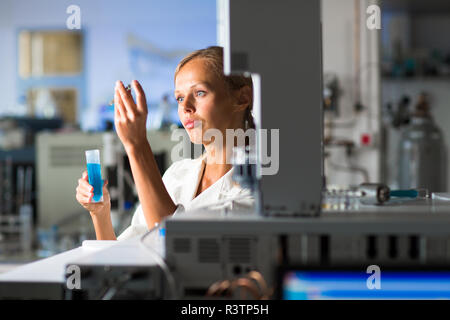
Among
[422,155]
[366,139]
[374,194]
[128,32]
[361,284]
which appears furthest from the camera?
[128,32]

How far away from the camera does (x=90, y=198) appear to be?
127 centimetres

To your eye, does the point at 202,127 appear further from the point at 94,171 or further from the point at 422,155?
the point at 422,155

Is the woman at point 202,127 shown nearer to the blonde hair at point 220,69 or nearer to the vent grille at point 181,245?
the blonde hair at point 220,69

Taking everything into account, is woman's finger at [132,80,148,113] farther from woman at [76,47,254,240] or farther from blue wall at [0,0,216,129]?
blue wall at [0,0,216,129]

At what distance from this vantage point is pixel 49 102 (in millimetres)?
5867

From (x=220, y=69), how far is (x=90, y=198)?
0.45 meters

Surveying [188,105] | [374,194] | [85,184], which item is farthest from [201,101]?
[374,194]

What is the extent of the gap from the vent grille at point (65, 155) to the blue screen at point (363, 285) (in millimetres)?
3178

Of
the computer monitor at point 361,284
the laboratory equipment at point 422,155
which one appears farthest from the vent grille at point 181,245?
the laboratory equipment at point 422,155

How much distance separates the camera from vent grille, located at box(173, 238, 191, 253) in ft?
2.46

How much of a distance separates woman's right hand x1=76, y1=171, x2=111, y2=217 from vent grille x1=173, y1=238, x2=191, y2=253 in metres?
0.56

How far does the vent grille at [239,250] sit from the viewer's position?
2.42ft

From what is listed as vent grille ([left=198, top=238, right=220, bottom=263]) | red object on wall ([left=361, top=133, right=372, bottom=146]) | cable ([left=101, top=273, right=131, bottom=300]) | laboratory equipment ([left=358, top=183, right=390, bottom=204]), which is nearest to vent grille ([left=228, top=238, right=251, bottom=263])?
vent grille ([left=198, top=238, right=220, bottom=263])

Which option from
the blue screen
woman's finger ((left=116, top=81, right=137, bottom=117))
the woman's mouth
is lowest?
the blue screen
